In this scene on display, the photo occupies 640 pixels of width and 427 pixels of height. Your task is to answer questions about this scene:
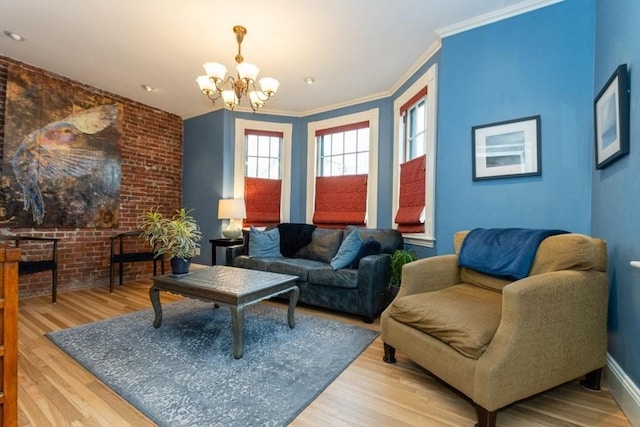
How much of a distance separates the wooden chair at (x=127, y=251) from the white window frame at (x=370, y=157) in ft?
7.64

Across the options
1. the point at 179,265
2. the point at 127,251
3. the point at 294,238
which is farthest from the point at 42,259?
the point at 294,238

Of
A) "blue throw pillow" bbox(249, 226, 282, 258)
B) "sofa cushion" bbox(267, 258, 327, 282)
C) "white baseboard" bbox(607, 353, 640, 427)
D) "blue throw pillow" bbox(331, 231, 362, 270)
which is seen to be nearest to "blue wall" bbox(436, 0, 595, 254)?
"blue throw pillow" bbox(331, 231, 362, 270)

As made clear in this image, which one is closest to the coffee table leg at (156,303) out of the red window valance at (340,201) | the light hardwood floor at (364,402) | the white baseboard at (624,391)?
the light hardwood floor at (364,402)

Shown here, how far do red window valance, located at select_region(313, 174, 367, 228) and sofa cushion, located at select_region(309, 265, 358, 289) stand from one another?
127 cm

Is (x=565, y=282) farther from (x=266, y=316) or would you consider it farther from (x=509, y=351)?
(x=266, y=316)

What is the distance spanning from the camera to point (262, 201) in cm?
462

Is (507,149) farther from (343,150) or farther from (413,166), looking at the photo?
(343,150)

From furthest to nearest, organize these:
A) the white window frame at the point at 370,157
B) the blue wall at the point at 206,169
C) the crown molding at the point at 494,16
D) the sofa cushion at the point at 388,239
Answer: the blue wall at the point at 206,169 < the white window frame at the point at 370,157 < the sofa cushion at the point at 388,239 < the crown molding at the point at 494,16

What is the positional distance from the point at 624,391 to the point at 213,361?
232cm

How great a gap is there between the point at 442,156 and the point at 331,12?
1563 mm

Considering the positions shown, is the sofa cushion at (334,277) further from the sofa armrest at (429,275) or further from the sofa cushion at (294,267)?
the sofa armrest at (429,275)

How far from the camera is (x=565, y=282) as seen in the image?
1.46 meters

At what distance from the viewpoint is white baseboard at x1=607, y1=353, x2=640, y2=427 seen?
1392mm

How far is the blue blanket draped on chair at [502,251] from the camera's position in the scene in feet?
5.96
